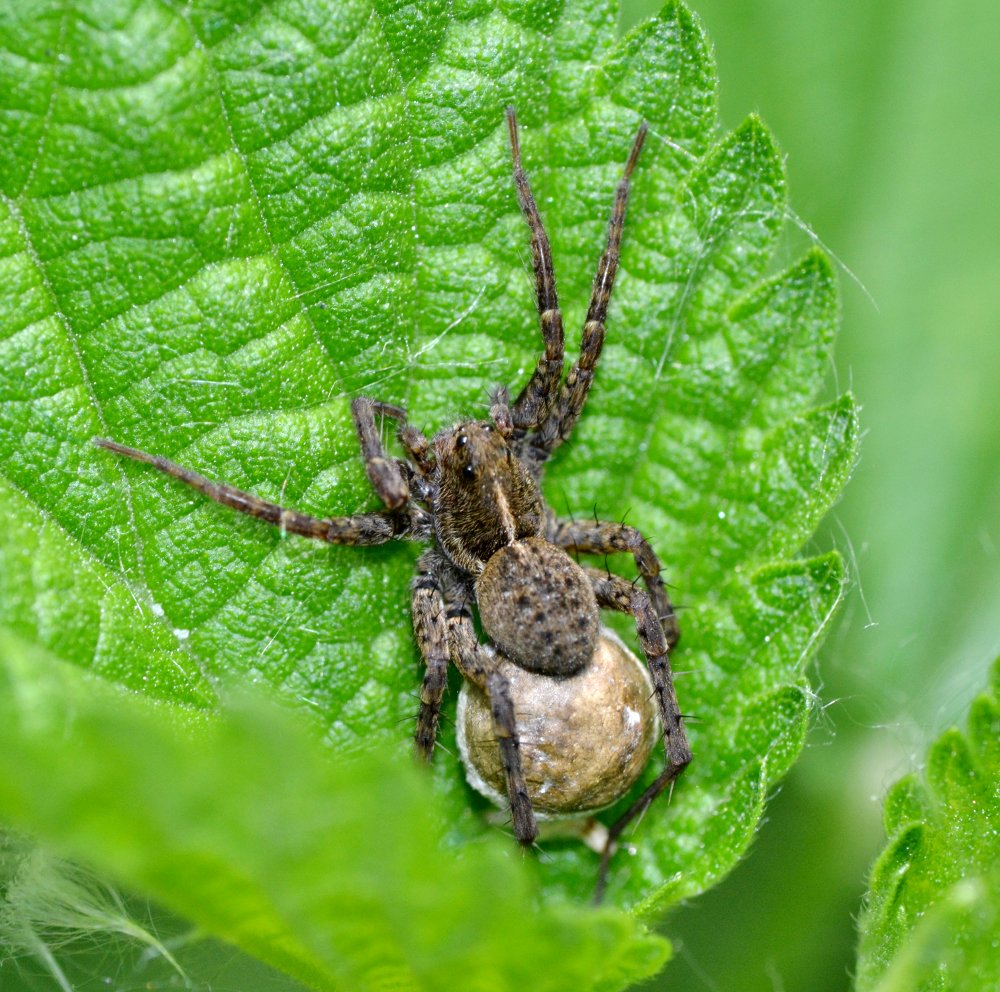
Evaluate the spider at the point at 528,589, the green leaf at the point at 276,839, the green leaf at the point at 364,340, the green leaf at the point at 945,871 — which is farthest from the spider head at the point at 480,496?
the green leaf at the point at 276,839

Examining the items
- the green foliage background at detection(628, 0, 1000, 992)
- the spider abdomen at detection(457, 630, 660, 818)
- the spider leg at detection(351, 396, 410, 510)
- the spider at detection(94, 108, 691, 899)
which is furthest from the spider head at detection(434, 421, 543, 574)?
the green foliage background at detection(628, 0, 1000, 992)

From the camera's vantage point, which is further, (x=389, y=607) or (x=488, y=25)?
(x=389, y=607)

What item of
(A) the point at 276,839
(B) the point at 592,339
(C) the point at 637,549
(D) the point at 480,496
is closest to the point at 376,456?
(D) the point at 480,496

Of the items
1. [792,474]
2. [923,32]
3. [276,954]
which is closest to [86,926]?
[276,954]

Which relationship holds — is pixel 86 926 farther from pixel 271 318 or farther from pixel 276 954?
pixel 271 318

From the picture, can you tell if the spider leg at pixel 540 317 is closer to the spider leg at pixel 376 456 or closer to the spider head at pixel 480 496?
the spider head at pixel 480 496

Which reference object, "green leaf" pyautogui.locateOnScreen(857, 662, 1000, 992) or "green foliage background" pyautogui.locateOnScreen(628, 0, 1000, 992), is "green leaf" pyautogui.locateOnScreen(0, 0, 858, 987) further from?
"green foliage background" pyautogui.locateOnScreen(628, 0, 1000, 992)
